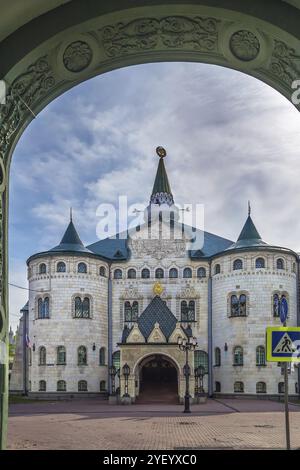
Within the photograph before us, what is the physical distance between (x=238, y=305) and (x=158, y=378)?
23.3ft

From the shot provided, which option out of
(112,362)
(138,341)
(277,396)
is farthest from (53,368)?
(277,396)

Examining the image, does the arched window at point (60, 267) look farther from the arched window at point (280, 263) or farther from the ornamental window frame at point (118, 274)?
the arched window at point (280, 263)

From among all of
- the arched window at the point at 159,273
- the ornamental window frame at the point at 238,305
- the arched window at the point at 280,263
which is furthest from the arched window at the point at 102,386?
the arched window at the point at 280,263

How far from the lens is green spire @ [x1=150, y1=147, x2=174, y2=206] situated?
45688mm

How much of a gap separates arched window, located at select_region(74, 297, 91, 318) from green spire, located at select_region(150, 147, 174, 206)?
11.7 m

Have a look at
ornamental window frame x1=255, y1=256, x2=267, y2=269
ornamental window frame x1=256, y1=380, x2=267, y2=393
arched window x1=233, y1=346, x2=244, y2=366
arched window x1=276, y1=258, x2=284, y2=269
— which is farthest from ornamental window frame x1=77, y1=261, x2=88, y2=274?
ornamental window frame x1=256, y1=380, x2=267, y2=393

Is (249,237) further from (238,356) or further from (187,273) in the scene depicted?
(238,356)

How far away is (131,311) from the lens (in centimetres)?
3897

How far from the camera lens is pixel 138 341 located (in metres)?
32.1

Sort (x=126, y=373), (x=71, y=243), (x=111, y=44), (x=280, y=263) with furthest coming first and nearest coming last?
(x=71, y=243)
(x=280, y=263)
(x=126, y=373)
(x=111, y=44)

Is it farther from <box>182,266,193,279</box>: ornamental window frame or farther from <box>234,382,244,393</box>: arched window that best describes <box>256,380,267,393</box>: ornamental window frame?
<box>182,266,193,279</box>: ornamental window frame

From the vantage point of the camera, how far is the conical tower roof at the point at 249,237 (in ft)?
122

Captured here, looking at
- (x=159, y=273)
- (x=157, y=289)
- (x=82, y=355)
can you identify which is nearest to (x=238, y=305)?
(x=157, y=289)

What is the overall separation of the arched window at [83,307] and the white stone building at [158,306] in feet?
0.23
